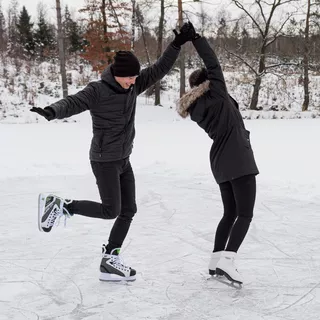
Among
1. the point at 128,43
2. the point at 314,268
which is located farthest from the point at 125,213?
the point at 128,43

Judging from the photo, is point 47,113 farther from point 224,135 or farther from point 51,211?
point 224,135

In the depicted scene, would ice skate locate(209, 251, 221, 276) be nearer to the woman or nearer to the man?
the woman

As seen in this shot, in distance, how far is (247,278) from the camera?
3.50 m

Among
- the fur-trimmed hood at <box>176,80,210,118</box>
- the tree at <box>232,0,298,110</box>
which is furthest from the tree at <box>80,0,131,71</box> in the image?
the fur-trimmed hood at <box>176,80,210,118</box>

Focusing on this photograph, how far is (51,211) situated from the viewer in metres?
3.47

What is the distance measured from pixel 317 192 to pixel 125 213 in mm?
3556

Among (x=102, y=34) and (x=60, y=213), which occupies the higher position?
(x=102, y=34)

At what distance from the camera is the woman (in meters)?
3.16

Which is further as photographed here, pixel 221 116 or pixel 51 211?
pixel 51 211

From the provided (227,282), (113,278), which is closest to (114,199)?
(113,278)

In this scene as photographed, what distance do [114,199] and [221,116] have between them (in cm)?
101

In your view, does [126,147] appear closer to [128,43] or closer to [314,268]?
[314,268]

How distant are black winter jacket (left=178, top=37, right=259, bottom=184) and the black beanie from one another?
425mm

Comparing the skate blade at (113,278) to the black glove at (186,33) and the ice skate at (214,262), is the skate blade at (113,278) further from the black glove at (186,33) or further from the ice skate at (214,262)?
the black glove at (186,33)
